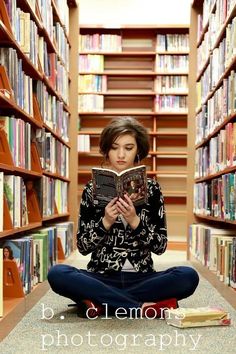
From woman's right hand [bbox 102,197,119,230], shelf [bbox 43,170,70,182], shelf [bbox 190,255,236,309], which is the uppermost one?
shelf [bbox 43,170,70,182]

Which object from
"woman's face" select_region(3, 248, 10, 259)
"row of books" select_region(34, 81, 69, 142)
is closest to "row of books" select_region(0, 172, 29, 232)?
"woman's face" select_region(3, 248, 10, 259)

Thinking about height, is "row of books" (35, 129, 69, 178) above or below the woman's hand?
above

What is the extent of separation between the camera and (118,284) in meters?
2.38

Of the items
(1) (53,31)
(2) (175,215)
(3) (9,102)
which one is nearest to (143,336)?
(3) (9,102)

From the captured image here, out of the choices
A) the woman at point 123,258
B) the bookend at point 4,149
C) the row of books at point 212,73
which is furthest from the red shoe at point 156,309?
the row of books at point 212,73

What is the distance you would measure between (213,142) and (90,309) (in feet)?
6.10

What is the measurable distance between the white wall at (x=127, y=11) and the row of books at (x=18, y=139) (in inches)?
161

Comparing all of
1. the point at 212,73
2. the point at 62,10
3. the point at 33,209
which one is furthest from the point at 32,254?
the point at 62,10

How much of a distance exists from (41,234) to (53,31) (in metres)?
1.57

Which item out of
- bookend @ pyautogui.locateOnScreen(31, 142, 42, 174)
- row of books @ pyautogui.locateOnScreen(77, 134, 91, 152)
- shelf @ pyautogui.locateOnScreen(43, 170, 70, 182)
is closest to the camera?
bookend @ pyautogui.locateOnScreen(31, 142, 42, 174)

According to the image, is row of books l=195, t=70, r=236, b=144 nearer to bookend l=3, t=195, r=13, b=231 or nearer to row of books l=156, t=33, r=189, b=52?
bookend l=3, t=195, r=13, b=231

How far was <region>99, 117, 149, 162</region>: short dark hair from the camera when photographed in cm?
238

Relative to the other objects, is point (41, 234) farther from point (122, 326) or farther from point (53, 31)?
point (53, 31)

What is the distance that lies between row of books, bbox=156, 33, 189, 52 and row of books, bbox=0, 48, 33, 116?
3.71 m
